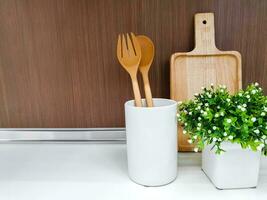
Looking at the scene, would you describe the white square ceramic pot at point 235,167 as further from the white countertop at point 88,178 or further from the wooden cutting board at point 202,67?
the wooden cutting board at point 202,67

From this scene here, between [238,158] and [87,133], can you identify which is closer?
[238,158]

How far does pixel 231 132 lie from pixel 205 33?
0.29m

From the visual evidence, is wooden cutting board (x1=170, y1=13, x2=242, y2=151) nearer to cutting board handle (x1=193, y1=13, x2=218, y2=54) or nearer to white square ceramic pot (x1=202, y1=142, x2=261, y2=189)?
cutting board handle (x1=193, y1=13, x2=218, y2=54)

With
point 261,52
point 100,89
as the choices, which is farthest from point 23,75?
point 261,52

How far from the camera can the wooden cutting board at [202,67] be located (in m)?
0.58

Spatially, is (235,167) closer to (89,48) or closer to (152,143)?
(152,143)

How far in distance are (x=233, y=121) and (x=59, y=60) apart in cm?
50

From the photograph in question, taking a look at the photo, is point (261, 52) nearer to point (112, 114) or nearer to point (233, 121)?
point (233, 121)

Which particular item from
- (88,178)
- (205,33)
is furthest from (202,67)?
(88,178)

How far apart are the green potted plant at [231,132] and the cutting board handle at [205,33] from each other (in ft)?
0.54

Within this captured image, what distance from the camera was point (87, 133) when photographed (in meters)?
0.69

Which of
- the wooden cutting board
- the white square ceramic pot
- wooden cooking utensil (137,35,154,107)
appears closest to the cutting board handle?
the wooden cutting board

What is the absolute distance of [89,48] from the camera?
2.11 feet

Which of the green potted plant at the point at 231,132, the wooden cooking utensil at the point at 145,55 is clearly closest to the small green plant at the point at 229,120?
the green potted plant at the point at 231,132
